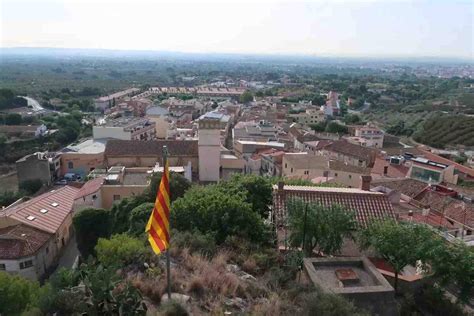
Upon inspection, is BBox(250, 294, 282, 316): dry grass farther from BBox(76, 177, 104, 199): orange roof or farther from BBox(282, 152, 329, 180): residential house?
BBox(282, 152, 329, 180): residential house

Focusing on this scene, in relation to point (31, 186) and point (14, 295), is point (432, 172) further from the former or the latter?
point (31, 186)

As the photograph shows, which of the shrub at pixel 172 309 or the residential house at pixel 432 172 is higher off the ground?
the shrub at pixel 172 309

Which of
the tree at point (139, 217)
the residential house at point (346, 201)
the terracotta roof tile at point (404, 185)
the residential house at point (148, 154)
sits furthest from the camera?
the residential house at point (148, 154)

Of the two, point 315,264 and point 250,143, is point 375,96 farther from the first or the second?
point 315,264

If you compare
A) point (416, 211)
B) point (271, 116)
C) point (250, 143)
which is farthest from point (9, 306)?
point (271, 116)

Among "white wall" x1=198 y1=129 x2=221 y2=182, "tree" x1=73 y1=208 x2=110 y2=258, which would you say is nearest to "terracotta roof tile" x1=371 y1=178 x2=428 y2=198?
"white wall" x1=198 y1=129 x2=221 y2=182

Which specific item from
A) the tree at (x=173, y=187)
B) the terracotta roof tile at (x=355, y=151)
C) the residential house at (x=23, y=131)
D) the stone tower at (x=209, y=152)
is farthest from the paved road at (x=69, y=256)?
the residential house at (x=23, y=131)

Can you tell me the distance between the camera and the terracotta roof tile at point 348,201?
14901 millimetres

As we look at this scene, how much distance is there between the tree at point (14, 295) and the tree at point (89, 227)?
7.72 m

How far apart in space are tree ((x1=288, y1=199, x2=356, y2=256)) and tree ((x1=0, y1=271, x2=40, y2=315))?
8618 millimetres

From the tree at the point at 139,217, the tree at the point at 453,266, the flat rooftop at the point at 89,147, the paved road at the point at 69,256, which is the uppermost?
the tree at the point at 453,266

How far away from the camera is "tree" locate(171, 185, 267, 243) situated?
13500 millimetres

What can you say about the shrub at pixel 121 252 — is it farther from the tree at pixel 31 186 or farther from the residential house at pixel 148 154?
the tree at pixel 31 186

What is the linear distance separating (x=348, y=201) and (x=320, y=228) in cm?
370
